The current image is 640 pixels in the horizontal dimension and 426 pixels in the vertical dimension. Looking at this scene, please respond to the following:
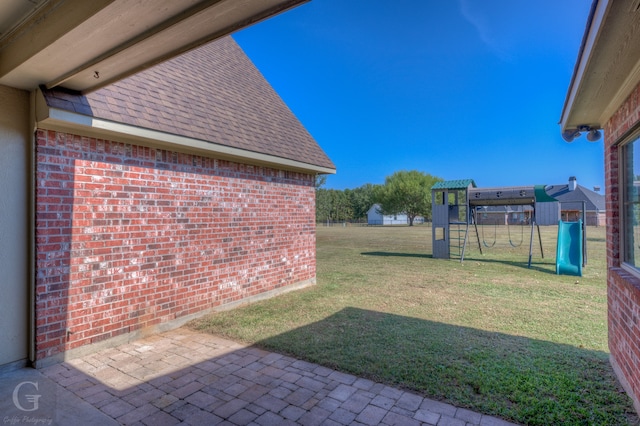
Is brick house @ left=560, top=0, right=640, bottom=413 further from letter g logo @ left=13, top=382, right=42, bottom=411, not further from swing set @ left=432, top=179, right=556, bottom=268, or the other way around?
swing set @ left=432, top=179, right=556, bottom=268

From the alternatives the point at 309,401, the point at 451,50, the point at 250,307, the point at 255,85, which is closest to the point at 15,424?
the point at 309,401

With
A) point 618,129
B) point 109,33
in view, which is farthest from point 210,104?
point 618,129

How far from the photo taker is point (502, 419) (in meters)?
2.54

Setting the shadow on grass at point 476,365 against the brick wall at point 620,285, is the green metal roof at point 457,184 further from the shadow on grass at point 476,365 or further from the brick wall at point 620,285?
the brick wall at point 620,285

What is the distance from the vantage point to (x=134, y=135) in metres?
4.09

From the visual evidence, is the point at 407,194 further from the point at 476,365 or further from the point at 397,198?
the point at 476,365

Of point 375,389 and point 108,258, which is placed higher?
point 108,258

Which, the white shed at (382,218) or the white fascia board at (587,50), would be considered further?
the white shed at (382,218)

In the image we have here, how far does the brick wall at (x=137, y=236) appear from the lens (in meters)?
3.58

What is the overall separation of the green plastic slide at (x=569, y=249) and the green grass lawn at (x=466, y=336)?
606 millimetres

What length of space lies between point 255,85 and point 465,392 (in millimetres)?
7840

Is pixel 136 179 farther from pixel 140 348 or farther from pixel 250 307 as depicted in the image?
pixel 250 307

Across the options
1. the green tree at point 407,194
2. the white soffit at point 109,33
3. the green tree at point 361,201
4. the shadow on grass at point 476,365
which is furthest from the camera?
the green tree at point 361,201

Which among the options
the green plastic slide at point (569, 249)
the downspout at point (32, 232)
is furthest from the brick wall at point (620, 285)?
the green plastic slide at point (569, 249)
